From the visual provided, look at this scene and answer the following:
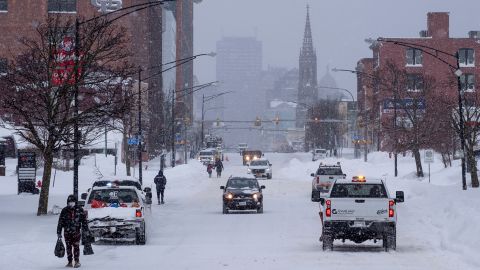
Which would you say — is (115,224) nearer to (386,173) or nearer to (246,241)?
(246,241)

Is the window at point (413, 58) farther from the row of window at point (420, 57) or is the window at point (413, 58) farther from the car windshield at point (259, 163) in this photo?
the car windshield at point (259, 163)

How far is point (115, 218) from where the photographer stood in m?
25.2

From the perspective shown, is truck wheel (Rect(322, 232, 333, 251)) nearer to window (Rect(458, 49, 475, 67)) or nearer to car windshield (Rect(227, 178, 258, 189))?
car windshield (Rect(227, 178, 258, 189))

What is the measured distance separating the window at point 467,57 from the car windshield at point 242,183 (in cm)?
8302

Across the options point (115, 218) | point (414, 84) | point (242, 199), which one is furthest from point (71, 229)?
point (414, 84)

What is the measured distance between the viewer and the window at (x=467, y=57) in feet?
391

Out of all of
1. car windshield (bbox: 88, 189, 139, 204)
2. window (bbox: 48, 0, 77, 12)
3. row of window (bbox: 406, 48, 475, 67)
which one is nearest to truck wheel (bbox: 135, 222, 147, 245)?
car windshield (bbox: 88, 189, 139, 204)

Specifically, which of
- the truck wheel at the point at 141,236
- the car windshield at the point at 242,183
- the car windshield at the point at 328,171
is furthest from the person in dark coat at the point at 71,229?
the car windshield at the point at 328,171

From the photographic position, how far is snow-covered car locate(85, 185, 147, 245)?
987 inches

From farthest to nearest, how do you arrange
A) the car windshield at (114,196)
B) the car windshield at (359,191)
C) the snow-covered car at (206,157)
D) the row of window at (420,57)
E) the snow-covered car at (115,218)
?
1. the row of window at (420,57)
2. the snow-covered car at (206,157)
3. the car windshield at (114,196)
4. the snow-covered car at (115,218)
5. the car windshield at (359,191)

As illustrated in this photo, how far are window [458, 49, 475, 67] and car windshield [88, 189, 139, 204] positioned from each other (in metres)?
97.7

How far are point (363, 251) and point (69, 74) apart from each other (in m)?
13.4

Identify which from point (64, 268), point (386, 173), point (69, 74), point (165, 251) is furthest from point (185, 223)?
point (386, 173)

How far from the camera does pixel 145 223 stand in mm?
25750
